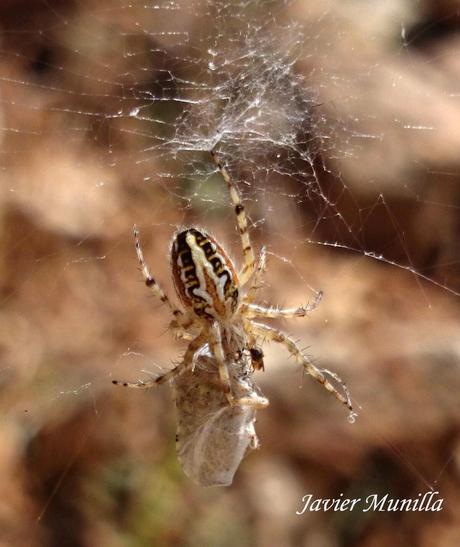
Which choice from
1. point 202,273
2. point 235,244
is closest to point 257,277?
point 202,273

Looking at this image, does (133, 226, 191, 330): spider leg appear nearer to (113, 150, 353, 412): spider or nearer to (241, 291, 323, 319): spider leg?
(113, 150, 353, 412): spider

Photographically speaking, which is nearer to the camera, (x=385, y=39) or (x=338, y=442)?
(x=338, y=442)

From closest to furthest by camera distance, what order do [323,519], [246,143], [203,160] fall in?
1. [246,143]
2. [203,160]
3. [323,519]

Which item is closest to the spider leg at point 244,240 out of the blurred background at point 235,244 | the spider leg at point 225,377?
the spider leg at point 225,377

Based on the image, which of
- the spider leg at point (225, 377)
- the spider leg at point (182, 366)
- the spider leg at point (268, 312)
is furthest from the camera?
the spider leg at point (268, 312)

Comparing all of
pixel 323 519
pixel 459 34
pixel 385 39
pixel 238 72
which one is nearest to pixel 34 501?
pixel 323 519

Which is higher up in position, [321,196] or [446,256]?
[321,196]

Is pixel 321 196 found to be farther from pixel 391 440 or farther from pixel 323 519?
pixel 323 519

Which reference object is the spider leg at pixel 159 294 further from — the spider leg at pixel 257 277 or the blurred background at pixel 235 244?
the blurred background at pixel 235 244
